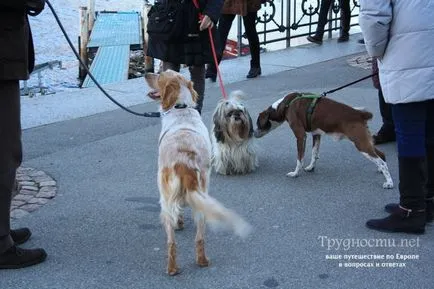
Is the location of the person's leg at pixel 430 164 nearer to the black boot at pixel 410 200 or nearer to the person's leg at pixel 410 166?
the person's leg at pixel 410 166

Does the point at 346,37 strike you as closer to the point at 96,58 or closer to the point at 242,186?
the point at 96,58

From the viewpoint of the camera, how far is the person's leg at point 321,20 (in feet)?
40.4

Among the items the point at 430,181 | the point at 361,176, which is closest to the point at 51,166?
the point at 361,176

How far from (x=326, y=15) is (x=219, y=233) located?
29.9 feet

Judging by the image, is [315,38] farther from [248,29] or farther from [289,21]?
[248,29]

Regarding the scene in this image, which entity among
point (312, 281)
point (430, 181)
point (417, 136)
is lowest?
point (312, 281)

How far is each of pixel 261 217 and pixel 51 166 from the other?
2.34m

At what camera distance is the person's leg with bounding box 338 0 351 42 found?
1309 cm

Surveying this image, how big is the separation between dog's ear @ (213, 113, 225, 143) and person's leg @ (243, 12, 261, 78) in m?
4.33

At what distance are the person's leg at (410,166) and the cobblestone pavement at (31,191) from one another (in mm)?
2699

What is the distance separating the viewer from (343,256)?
12.9 ft

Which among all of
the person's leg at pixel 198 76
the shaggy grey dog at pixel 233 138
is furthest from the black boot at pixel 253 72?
the shaggy grey dog at pixel 233 138

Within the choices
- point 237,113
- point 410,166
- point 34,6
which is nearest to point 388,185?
point 410,166

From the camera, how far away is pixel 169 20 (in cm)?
550
